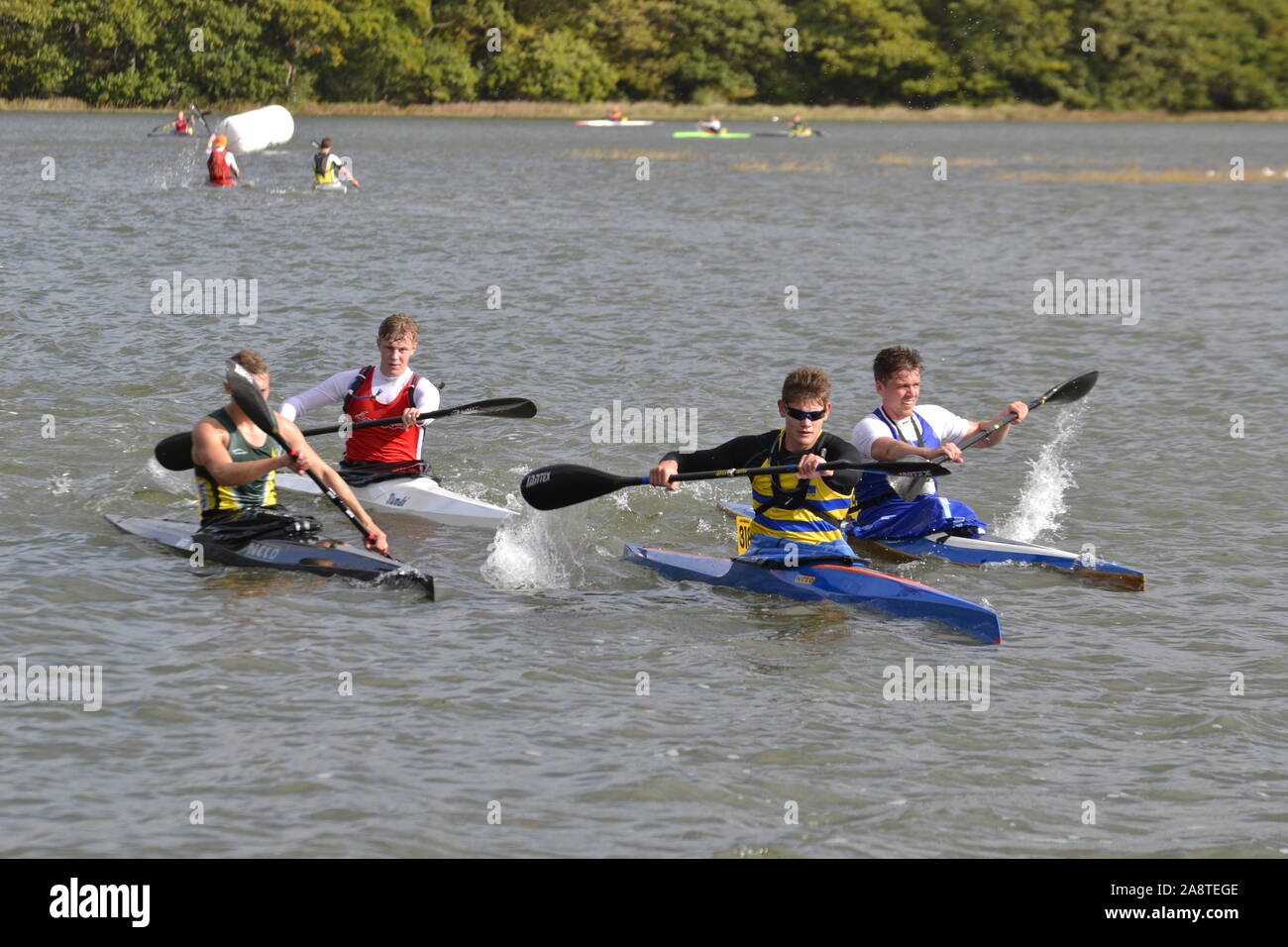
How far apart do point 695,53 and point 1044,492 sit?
92.5 meters

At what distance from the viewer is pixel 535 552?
12.0 m

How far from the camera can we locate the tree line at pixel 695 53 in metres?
90.3

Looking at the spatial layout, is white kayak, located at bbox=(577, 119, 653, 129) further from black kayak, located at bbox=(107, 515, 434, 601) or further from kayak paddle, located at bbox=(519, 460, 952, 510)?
black kayak, located at bbox=(107, 515, 434, 601)

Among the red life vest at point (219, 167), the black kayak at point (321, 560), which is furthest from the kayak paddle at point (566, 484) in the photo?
the red life vest at point (219, 167)

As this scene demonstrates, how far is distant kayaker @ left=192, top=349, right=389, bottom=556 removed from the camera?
34.7 feet

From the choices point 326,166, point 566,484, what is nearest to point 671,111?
point 326,166

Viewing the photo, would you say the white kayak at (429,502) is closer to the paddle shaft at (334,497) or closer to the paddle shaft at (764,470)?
the paddle shaft at (334,497)

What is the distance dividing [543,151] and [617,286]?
36778 millimetres

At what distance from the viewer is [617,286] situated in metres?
27.2

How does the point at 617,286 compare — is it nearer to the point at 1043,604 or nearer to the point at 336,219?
the point at 336,219

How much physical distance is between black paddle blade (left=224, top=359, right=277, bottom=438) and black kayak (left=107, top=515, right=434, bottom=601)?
3.11 ft

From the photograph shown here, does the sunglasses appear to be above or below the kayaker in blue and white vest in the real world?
above

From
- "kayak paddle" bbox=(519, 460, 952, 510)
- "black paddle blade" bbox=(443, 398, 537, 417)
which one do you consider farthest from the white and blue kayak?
"black paddle blade" bbox=(443, 398, 537, 417)

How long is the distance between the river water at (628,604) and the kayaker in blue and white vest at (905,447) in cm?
40
